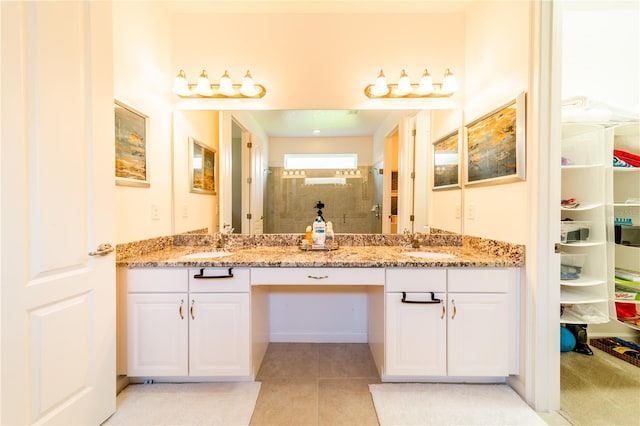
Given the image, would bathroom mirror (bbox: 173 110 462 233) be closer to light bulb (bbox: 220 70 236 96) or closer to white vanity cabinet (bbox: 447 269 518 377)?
light bulb (bbox: 220 70 236 96)

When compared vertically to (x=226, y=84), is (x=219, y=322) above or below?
below

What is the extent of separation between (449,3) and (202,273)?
8.69 ft

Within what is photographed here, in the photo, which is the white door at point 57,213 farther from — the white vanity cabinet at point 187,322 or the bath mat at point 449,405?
the bath mat at point 449,405

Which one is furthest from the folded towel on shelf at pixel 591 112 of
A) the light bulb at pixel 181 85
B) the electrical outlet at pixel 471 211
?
the light bulb at pixel 181 85

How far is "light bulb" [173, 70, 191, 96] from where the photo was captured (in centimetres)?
200

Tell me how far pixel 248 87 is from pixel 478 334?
2325 mm

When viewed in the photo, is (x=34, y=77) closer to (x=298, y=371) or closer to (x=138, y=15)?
(x=138, y=15)

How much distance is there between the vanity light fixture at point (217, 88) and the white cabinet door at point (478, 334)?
2.02 meters

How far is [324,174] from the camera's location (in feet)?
7.14

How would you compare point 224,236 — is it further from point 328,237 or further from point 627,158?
point 627,158

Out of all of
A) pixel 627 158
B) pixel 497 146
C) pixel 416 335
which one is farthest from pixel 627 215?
pixel 416 335

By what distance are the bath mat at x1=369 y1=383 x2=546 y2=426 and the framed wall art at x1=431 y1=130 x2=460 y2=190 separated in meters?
1.41

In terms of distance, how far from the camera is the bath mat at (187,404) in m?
1.38

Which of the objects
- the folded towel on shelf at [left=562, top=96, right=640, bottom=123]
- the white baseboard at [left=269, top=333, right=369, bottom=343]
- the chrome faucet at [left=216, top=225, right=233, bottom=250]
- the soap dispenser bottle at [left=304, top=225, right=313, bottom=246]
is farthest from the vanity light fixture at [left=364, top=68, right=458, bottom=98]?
the white baseboard at [left=269, top=333, right=369, bottom=343]
